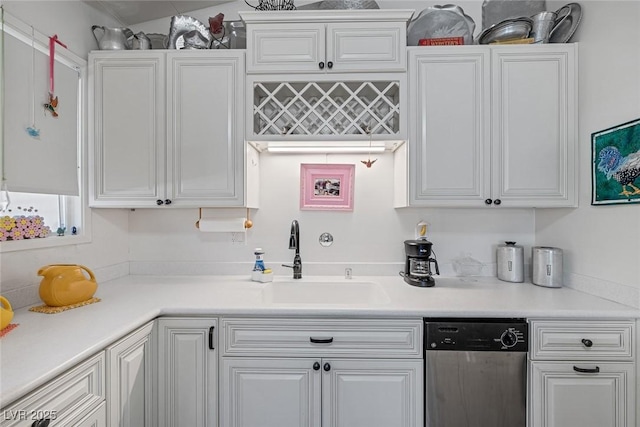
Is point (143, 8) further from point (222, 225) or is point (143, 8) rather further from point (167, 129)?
point (222, 225)

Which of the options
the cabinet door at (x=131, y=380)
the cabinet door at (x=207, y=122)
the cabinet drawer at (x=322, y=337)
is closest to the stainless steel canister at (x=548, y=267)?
the cabinet drawer at (x=322, y=337)

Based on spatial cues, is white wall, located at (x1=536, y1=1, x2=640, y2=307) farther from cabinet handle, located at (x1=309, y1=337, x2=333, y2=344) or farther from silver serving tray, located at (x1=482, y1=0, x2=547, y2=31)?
cabinet handle, located at (x1=309, y1=337, x2=333, y2=344)

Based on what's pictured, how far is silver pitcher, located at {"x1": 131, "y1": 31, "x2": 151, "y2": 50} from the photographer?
1769 millimetres

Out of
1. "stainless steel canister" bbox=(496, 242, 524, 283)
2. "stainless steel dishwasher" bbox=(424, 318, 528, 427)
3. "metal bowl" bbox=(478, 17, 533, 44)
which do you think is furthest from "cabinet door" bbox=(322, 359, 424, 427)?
"metal bowl" bbox=(478, 17, 533, 44)

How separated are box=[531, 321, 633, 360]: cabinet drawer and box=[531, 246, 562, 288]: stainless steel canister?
15.9 inches

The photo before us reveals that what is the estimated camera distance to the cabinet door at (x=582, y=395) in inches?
50.6

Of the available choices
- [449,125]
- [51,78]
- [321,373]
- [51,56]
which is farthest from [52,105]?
[449,125]

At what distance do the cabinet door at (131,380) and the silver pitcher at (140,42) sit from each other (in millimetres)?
1634

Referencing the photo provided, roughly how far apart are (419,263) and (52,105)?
2201 millimetres

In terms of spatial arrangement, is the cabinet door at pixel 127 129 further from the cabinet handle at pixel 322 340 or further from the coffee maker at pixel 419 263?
the coffee maker at pixel 419 263

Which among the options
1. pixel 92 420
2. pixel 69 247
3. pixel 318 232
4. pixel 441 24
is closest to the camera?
pixel 92 420

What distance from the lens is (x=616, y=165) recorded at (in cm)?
140

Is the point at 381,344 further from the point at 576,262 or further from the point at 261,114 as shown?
the point at 261,114

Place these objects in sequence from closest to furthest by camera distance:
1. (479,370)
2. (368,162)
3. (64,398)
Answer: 1. (64,398)
2. (479,370)
3. (368,162)
